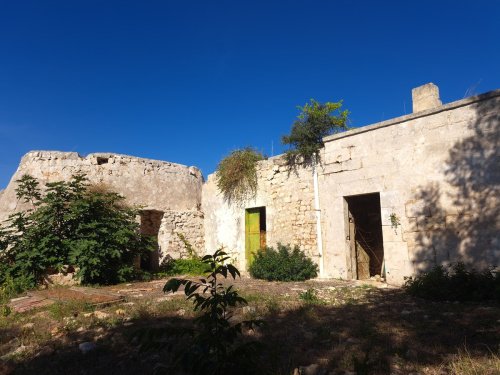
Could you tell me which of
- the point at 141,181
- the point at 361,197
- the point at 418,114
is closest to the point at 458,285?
the point at 418,114

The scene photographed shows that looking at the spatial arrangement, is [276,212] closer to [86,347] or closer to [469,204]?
[469,204]

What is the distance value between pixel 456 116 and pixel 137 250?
8564 mm

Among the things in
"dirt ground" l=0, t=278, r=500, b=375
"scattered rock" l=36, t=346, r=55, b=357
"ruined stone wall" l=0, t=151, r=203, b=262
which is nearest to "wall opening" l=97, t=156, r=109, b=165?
"ruined stone wall" l=0, t=151, r=203, b=262

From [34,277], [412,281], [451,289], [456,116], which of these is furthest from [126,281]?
[456,116]

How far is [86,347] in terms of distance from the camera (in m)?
4.27

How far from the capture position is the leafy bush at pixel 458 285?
613cm

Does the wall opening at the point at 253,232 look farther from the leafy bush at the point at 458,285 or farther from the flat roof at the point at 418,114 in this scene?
the leafy bush at the point at 458,285

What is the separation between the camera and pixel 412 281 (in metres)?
7.30

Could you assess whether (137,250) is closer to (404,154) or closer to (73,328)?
(73,328)

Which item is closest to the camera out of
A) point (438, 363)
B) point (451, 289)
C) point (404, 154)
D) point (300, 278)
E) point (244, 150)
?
point (438, 363)

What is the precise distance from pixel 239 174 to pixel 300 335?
7611mm

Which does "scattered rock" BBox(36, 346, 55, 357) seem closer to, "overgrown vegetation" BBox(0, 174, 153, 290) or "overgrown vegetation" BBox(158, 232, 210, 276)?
"overgrown vegetation" BBox(0, 174, 153, 290)

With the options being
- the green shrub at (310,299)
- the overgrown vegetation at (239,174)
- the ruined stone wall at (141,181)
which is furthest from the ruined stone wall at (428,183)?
the ruined stone wall at (141,181)

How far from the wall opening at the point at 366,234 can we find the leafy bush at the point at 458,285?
267 cm
